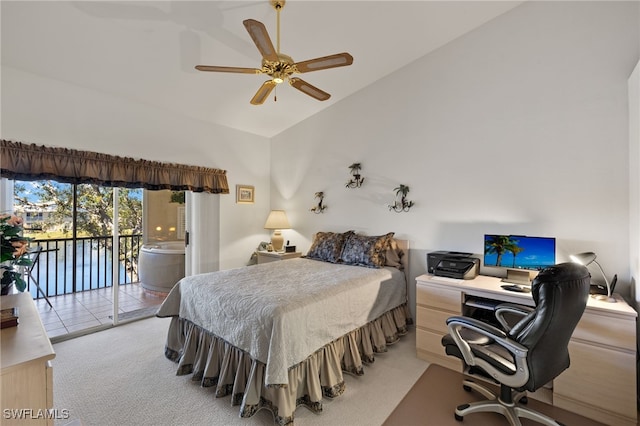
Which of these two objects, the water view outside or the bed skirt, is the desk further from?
the water view outside

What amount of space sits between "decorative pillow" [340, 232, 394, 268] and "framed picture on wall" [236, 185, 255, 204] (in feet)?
6.40

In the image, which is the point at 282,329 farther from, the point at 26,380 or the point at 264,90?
the point at 264,90

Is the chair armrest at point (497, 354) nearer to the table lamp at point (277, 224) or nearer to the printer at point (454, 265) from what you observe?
the printer at point (454, 265)

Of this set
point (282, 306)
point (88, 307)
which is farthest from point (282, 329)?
point (88, 307)

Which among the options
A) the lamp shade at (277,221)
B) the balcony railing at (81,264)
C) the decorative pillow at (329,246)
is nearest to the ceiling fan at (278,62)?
the decorative pillow at (329,246)

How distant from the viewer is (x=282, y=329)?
1.82 metres

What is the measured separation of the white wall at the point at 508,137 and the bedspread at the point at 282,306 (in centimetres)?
103

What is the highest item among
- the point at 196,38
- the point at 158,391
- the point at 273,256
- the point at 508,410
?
the point at 196,38

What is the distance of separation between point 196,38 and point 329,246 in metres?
2.70

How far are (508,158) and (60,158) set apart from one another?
449 centimetres

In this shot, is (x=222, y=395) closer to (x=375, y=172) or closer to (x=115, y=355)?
(x=115, y=355)

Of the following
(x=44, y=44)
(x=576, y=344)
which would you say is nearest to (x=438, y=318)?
(x=576, y=344)

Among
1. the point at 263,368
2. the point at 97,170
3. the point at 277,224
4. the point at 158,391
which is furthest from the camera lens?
the point at 277,224

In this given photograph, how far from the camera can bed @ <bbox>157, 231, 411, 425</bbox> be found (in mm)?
1867
